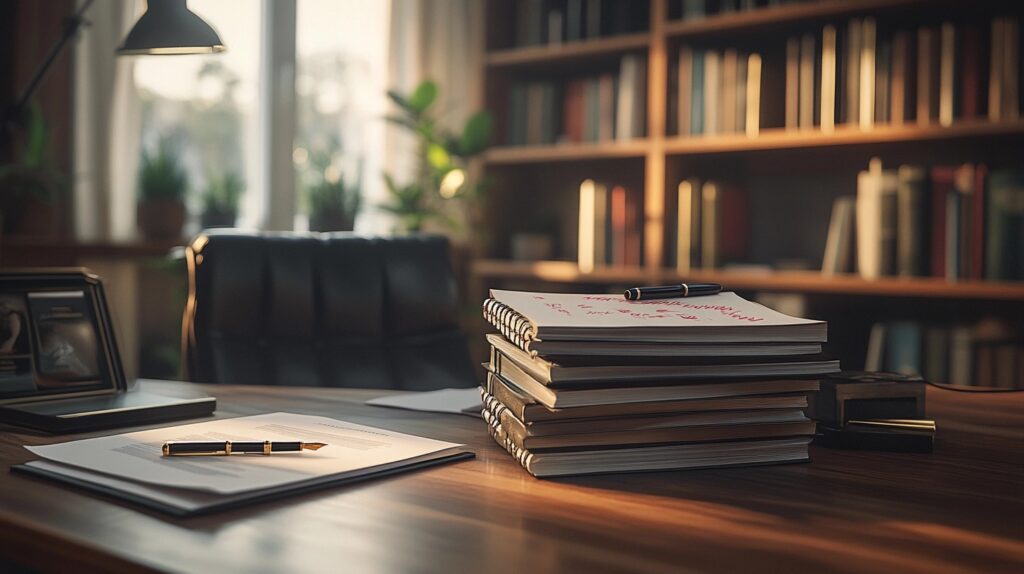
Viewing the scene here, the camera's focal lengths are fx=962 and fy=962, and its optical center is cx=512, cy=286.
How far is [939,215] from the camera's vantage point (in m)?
2.51

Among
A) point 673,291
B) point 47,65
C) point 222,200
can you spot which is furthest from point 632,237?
point 673,291

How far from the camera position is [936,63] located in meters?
2.52

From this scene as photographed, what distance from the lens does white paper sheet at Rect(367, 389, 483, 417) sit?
1098 millimetres

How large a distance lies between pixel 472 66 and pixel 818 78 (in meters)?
1.38

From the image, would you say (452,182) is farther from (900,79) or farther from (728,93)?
(900,79)

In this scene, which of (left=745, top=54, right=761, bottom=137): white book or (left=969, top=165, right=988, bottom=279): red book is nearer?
(left=969, top=165, right=988, bottom=279): red book

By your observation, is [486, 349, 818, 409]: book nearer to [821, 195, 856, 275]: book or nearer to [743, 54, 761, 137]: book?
[821, 195, 856, 275]: book

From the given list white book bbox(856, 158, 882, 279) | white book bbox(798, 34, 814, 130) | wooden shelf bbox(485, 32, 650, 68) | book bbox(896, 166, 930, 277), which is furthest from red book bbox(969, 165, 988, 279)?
wooden shelf bbox(485, 32, 650, 68)

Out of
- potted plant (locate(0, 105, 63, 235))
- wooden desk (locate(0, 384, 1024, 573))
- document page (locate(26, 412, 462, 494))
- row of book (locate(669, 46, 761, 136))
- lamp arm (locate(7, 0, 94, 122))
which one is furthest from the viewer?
row of book (locate(669, 46, 761, 136))

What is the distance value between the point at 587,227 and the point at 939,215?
3.53 feet

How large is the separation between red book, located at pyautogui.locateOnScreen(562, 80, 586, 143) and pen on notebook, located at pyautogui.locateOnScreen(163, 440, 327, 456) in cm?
256

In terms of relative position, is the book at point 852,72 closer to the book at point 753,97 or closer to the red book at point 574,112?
the book at point 753,97

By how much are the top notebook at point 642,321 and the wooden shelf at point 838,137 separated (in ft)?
5.98

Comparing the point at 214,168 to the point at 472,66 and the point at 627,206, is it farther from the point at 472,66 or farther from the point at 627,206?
the point at 627,206
